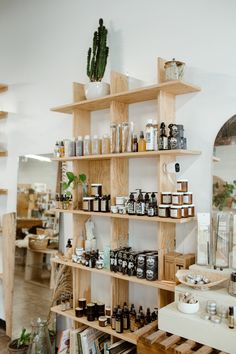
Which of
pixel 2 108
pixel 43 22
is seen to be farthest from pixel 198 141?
pixel 2 108

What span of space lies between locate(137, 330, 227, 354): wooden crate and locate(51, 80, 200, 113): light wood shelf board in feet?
4.76

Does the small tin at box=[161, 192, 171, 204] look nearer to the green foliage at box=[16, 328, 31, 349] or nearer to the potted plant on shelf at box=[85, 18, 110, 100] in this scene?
the potted plant on shelf at box=[85, 18, 110, 100]

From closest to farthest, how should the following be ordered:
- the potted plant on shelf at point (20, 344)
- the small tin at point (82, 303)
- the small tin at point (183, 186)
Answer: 1. the small tin at point (183, 186)
2. the small tin at point (82, 303)
3. the potted plant on shelf at point (20, 344)

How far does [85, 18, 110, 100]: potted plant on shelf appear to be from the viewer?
111 inches

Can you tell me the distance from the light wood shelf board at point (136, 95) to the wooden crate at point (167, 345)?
1.45 meters

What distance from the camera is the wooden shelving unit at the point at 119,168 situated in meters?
2.44

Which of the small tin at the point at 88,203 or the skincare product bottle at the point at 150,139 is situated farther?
the small tin at the point at 88,203

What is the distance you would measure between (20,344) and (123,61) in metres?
2.55

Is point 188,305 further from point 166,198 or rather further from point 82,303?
point 82,303

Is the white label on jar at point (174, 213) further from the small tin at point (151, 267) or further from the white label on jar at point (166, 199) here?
the small tin at point (151, 267)

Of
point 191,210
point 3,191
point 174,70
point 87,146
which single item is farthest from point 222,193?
point 3,191

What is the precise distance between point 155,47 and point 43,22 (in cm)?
150

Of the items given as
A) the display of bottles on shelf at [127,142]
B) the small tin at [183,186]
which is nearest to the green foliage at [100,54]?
the display of bottles on shelf at [127,142]

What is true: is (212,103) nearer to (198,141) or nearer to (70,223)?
(198,141)
